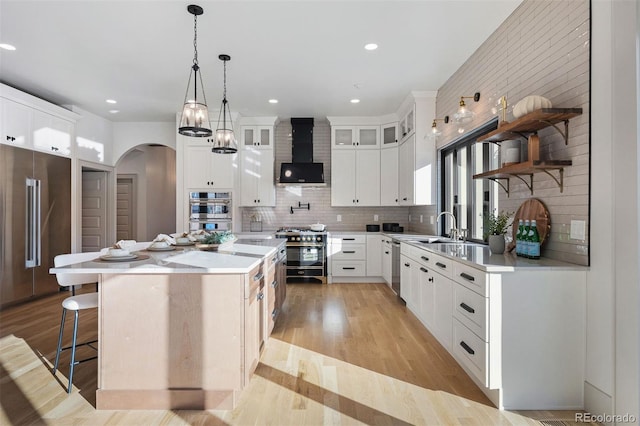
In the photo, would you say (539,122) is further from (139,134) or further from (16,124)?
(139,134)

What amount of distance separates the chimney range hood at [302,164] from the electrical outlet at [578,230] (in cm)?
423

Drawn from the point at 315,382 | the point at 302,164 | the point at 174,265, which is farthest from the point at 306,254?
the point at 174,265

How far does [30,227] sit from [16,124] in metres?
1.29

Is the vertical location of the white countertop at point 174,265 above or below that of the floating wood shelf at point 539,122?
below

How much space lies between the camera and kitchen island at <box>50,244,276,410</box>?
2139mm

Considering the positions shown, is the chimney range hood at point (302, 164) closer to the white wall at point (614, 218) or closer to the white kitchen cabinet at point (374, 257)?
the white kitchen cabinet at point (374, 257)

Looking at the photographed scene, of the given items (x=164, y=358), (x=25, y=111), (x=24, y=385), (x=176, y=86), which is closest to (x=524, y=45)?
(x=164, y=358)

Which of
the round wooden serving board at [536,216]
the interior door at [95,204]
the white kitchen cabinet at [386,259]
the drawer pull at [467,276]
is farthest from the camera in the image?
the interior door at [95,204]

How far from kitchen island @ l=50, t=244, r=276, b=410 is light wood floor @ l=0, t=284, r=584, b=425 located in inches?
4.1

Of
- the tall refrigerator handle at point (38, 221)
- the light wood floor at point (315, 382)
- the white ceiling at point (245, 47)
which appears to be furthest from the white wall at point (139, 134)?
the light wood floor at point (315, 382)

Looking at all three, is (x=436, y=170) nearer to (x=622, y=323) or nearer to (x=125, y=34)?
(x=622, y=323)

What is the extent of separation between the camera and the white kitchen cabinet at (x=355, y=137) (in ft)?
20.4

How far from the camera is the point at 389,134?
6.13 m

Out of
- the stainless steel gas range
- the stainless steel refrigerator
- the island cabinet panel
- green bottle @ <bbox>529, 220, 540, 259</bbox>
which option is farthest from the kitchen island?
the stainless steel gas range
